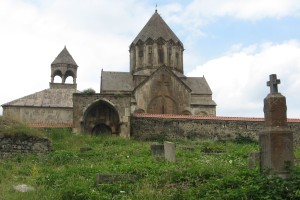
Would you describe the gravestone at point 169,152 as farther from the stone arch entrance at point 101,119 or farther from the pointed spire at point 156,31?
the pointed spire at point 156,31

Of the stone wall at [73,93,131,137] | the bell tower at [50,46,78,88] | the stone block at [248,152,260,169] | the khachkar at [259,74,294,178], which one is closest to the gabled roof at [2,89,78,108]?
the bell tower at [50,46,78,88]

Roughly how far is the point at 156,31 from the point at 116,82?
13.7ft

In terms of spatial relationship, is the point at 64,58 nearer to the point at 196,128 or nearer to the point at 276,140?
the point at 196,128

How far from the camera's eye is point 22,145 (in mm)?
12555

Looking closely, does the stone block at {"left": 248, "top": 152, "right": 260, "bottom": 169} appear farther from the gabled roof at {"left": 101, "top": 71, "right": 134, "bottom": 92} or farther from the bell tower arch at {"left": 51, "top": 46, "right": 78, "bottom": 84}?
the bell tower arch at {"left": 51, "top": 46, "right": 78, "bottom": 84}

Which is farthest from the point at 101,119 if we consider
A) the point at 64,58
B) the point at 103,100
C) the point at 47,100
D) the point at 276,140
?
the point at 276,140

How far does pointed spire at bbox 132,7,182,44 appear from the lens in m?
25.8

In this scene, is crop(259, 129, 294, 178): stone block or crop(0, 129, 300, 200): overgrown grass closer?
crop(0, 129, 300, 200): overgrown grass

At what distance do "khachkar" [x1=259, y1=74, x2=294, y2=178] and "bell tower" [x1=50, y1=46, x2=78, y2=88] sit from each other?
81.9 feet

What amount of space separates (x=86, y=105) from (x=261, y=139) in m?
13.3

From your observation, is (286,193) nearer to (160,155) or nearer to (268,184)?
(268,184)

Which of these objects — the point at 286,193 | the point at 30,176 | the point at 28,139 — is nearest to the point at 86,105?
the point at 28,139

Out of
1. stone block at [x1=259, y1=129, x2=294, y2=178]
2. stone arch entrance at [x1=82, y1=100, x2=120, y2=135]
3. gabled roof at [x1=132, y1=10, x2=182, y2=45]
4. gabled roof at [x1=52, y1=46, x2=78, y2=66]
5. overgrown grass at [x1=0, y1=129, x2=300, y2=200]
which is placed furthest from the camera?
gabled roof at [x1=52, y1=46, x2=78, y2=66]

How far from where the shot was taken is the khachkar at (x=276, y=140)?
602 cm
